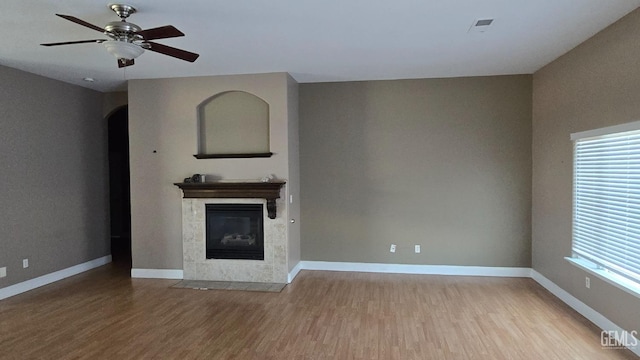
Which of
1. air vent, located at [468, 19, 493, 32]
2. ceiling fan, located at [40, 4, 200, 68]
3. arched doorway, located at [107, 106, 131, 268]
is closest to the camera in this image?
ceiling fan, located at [40, 4, 200, 68]

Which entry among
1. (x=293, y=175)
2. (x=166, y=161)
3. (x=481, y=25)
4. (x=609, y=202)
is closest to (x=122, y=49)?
(x=166, y=161)

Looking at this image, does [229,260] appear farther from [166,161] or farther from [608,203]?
[608,203]

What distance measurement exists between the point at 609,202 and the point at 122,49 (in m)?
4.35

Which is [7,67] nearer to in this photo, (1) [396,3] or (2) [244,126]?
(2) [244,126]

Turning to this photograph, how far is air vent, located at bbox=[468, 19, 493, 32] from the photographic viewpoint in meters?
3.25

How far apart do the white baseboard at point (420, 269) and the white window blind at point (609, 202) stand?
1327 millimetres

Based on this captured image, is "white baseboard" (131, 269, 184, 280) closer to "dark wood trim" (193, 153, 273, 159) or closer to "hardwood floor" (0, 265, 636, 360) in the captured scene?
"hardwood floor" (0, 265, 636, 360)

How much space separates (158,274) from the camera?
530 cm

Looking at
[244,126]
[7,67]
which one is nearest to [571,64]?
[244,126]

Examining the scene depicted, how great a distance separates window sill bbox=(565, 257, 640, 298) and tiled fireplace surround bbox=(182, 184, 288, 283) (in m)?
3.32

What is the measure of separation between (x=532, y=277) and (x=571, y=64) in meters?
2.79


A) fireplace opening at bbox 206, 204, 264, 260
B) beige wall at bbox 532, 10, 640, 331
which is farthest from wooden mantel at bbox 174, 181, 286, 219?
beige wall at bbox 532, 10, 640, 331

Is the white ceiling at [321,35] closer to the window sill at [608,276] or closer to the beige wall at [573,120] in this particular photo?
the beige wall at [573,120]

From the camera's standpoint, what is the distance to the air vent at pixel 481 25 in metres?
3.25
